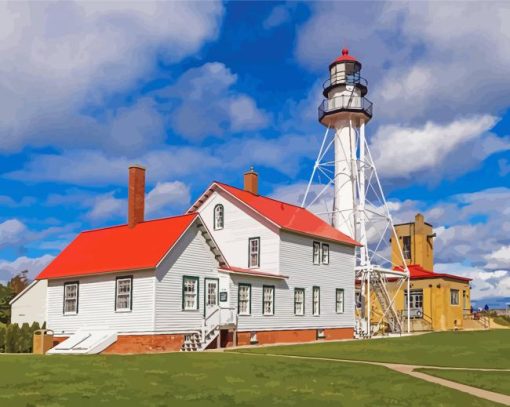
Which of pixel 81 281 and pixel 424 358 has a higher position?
pixel 81 281

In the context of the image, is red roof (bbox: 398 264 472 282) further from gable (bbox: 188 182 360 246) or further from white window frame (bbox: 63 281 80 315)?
white window frame (bbox: 63 281 80 315)

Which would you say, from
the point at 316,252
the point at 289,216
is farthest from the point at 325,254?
the point at 289,216

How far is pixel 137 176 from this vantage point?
34688 mm

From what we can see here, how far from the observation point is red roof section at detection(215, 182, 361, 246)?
3822 cm

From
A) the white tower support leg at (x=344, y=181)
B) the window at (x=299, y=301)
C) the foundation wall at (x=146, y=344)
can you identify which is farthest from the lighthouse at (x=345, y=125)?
the foundation wall at (x=146, y=344)

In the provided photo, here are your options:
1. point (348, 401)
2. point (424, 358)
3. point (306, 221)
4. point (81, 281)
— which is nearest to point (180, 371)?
point (348, 401)

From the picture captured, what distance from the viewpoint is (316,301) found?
3988cm

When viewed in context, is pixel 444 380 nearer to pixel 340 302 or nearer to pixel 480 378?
pixel 480 378

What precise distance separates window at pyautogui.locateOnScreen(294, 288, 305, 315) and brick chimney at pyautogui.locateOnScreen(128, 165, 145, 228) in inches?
406

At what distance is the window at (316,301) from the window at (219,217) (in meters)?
7.17

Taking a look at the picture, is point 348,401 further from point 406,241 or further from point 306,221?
point 406,241

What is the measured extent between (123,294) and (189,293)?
10.5 feet

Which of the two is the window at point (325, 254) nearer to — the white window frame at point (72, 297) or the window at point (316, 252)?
the window at point (316, 252)

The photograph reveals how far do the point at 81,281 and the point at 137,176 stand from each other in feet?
20.8
